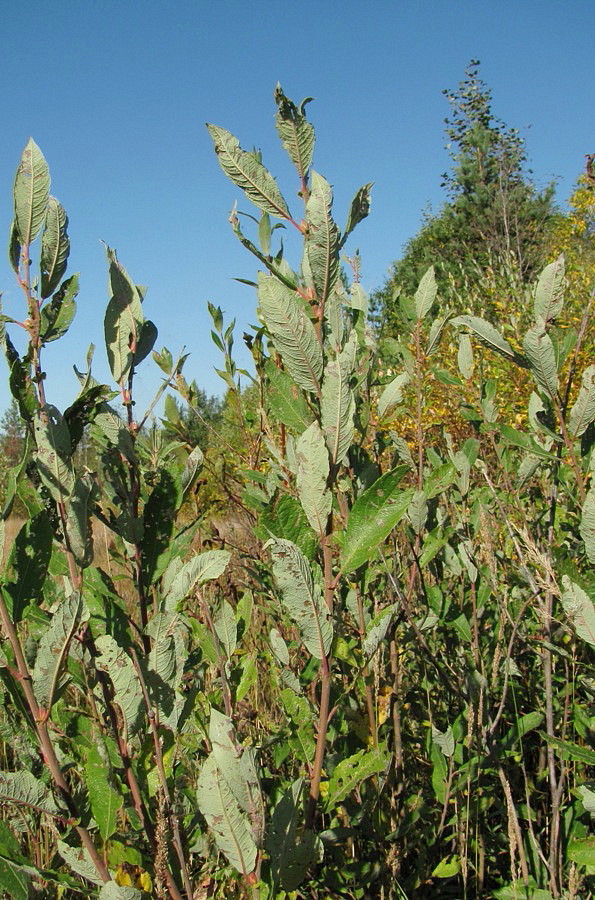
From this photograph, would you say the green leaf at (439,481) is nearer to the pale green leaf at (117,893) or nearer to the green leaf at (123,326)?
the green leaf at (123,326)

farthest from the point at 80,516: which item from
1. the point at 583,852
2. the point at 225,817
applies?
the point at 583,852

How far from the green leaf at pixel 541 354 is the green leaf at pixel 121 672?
83 centimetres

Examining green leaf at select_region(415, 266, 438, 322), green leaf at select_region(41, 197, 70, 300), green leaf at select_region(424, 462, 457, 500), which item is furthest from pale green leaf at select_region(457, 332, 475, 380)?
green leaf at select_region(41, 197, 70, 300)

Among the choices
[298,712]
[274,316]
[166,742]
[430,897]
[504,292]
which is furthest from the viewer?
[504,292]

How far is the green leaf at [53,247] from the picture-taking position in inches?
37.3

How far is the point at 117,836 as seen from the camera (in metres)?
1.06

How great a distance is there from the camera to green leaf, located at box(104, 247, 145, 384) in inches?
39.2

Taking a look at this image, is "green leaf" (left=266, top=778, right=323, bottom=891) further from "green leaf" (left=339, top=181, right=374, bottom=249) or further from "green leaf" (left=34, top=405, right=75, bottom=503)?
"green leaf" (left=339, top=181, right=374, bottom=249)

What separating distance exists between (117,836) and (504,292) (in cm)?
835

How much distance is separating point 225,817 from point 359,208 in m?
0.83

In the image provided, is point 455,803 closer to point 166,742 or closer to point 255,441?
point 166,742

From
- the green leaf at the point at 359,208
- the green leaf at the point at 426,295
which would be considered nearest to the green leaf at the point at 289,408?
the green leaf at the point at 359,208

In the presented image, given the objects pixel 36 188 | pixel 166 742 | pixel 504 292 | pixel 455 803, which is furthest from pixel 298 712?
pixel 504 292

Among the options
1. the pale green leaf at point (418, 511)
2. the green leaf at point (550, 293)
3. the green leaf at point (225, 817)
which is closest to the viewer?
the green leaf at point (225, 817)
